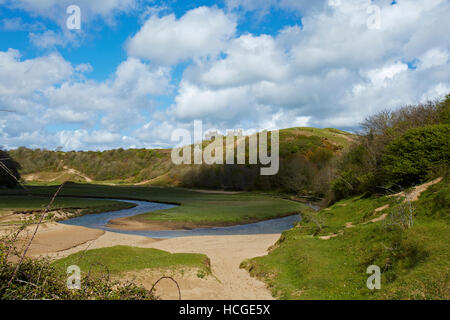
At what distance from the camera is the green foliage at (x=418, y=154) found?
2523cm

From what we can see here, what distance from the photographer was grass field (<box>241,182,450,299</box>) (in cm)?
1173

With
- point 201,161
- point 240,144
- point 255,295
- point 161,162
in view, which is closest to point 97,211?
point 255,295

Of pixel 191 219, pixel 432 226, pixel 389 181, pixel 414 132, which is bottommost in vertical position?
pixel 191 219

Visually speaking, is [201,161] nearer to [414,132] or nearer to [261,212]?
[261,212]

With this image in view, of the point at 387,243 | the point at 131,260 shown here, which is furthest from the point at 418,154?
the point at 131,260

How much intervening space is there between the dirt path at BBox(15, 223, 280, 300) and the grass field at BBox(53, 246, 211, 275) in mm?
795

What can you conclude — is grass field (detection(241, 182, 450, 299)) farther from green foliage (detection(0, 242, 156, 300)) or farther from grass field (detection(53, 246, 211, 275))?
green foliage (detection(0, 242, 156, 300))

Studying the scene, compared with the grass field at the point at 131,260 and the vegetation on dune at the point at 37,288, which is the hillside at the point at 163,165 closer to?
the grass field at the point at 131,260

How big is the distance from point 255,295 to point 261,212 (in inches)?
1579

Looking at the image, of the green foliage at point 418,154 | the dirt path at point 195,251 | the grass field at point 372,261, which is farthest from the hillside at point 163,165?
the grass field at point 372,261

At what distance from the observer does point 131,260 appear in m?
19.7

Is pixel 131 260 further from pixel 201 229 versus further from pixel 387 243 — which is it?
pixel 201 229
